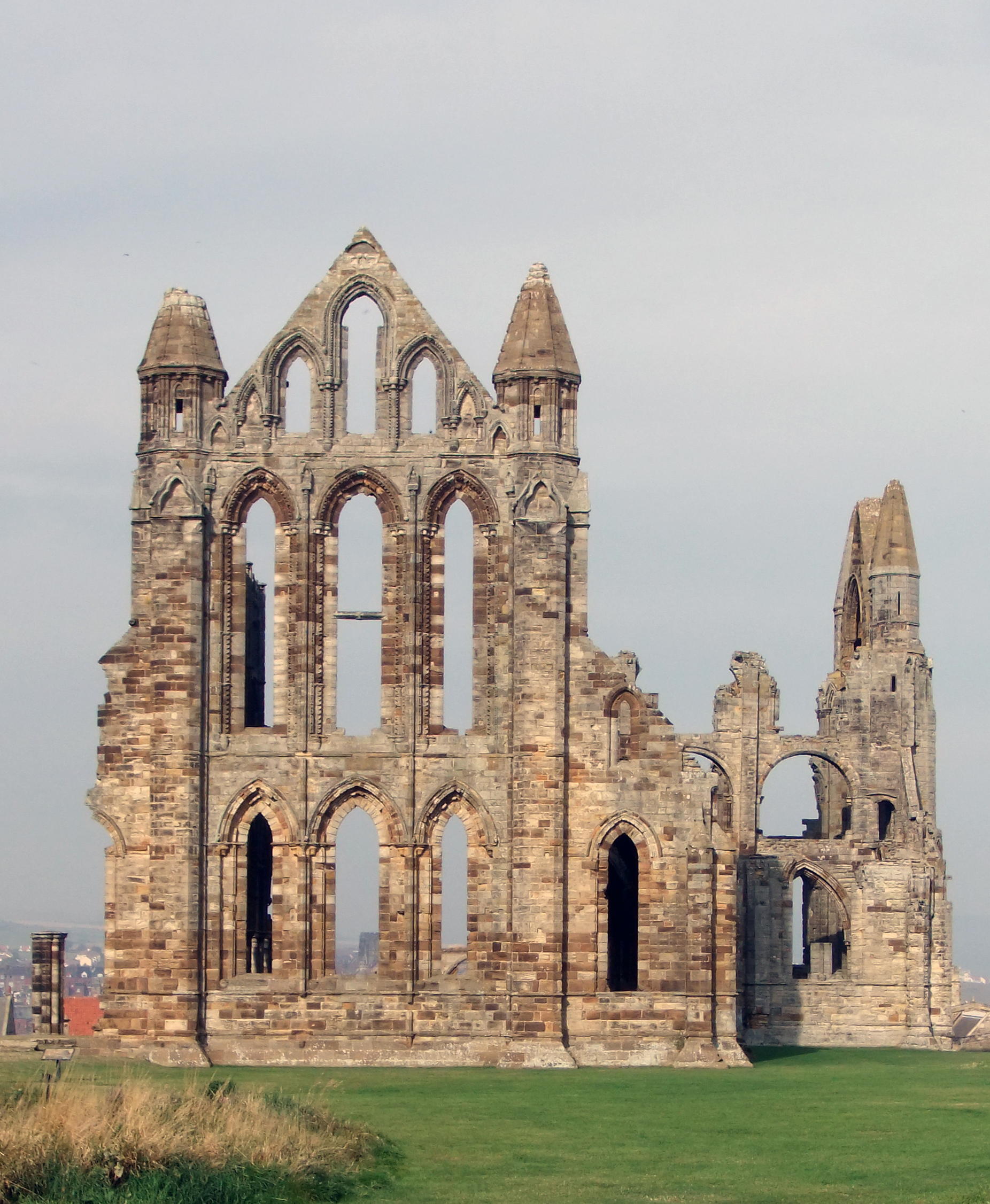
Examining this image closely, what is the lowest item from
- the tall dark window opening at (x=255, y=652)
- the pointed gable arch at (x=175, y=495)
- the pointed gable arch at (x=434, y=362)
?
the tall dark window opening at (x=255, y=652)

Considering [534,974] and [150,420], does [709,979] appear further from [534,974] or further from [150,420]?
[150,420]

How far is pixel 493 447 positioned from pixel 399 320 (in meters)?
2.93

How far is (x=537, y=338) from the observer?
4241 cm

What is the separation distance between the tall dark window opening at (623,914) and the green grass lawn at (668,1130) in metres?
4.99

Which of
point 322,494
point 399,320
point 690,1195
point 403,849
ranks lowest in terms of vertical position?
point 690,1195

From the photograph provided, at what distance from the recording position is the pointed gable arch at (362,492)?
139 feet

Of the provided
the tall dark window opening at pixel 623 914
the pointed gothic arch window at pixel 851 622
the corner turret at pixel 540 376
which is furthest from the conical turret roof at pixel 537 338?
the pointed gothic arch window at pixel 851 622

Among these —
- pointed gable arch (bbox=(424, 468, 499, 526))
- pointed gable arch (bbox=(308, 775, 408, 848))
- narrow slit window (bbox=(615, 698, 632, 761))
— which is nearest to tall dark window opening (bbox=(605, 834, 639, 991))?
narrow slit window (bbox=(615, 698, 632, 761))

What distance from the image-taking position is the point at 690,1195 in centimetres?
2555

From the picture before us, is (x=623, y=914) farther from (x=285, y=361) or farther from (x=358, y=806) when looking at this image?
(x=285, y=361)

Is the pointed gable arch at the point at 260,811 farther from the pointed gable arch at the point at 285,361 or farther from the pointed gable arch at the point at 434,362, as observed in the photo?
the pointed gable arch at the point at 434,362

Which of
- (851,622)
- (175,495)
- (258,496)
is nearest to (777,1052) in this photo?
(258,496)

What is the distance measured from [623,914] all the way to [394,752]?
8.49 m

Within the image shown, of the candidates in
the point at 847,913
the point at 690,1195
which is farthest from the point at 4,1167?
the point at 847,913
